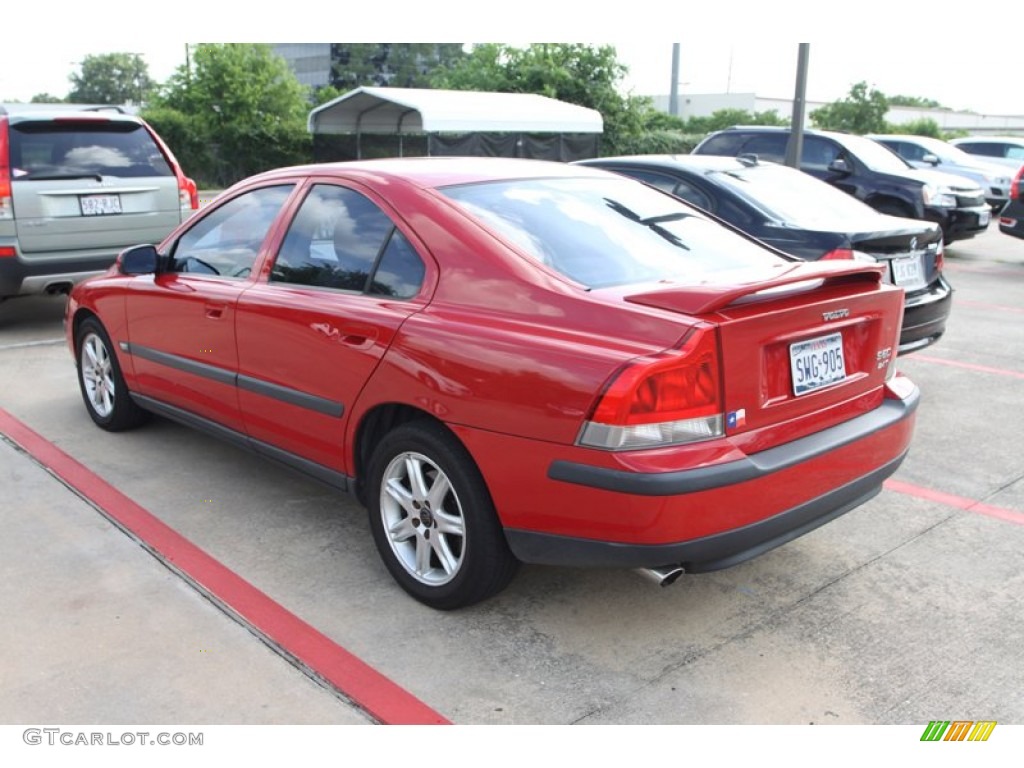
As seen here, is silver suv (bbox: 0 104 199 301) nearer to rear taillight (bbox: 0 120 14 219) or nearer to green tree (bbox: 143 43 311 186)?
rear taillight (bbox: 0 120 14 219)

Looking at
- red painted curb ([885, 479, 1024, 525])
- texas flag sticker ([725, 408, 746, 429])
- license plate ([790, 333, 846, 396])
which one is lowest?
red painted curb ([885, 479, 1024, 525])

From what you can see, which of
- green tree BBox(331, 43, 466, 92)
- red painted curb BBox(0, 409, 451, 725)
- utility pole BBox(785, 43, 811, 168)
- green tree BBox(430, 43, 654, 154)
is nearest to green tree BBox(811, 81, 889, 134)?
green tree BBox(430, 43, 654, 154)

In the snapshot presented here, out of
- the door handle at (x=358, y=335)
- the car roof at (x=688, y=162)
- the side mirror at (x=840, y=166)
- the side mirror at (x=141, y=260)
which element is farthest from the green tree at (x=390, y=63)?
the door handle at (x=358, y=335)

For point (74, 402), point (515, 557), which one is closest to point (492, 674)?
point (515, 557)

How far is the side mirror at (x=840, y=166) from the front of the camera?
40.9 ft

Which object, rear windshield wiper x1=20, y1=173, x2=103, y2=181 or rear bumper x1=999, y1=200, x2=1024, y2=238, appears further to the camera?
rear bumper x1=999, y1=200, x2=1024, y2=238

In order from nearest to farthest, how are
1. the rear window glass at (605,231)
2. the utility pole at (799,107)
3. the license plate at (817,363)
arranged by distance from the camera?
the license plate at (817,363)
the rear window glass at (605,231)
the utility pole at (799,107)

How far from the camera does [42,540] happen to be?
400 centimetres

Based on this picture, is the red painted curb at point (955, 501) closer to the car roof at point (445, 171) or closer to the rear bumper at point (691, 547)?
the rear bumper at point (691, 547)

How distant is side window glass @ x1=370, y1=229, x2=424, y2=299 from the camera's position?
3.46 m

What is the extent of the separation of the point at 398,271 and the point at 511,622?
4.35ft

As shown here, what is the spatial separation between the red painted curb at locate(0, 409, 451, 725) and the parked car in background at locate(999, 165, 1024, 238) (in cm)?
1159

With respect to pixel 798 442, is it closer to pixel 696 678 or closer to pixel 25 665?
pixel 696 678

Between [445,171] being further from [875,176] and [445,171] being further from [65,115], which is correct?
[875,176]
